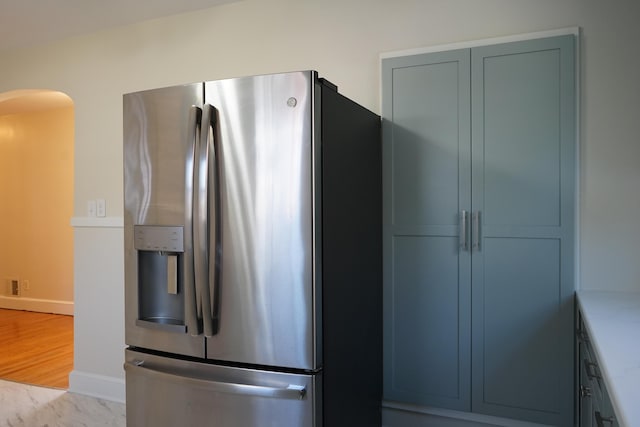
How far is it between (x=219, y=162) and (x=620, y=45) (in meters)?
1.69

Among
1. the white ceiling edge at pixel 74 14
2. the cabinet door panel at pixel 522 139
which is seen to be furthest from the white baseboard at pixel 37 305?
the cabinet door panel at pixel 522 139

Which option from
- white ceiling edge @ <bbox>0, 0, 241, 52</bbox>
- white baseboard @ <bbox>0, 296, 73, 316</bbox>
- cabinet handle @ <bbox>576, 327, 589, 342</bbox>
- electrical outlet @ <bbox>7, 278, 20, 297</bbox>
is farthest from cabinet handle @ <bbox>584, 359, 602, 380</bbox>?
electrical outlet @ <bbox>7, 278, 20, 297</bbox>

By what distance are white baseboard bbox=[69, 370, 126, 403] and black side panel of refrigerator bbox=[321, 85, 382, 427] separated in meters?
1.69

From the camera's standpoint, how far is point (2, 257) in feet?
→ 19.6

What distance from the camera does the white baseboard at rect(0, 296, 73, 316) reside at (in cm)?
550

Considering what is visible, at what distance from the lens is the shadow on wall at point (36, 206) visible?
552cm

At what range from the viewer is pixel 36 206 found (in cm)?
572

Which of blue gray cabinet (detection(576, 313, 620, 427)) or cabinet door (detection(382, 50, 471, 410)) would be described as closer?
blue gray cabinet (detection(576, 313, 620, 427))

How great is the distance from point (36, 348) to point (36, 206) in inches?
88.7

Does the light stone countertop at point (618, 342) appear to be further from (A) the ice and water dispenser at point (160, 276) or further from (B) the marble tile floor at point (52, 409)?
(B) the marble tile floor at point (52, 409)

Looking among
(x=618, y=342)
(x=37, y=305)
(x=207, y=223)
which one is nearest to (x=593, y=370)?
(x=618, y=342)

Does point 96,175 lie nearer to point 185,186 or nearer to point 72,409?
point 72,409

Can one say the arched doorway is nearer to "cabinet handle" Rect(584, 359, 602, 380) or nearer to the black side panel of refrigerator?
the black side panel of refrigerator

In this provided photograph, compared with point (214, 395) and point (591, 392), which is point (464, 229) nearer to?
point (591, 392)
